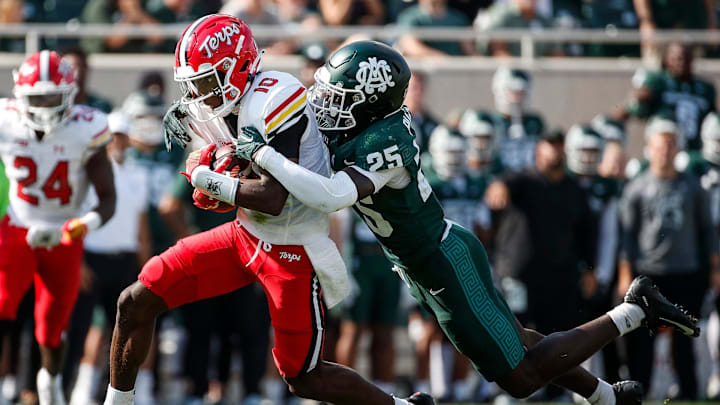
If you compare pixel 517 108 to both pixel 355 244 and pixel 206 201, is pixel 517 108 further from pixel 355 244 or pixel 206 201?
pixel 206 201

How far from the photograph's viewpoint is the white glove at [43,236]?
5938 mm

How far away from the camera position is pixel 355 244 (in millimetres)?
7680

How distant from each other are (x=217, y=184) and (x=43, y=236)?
176 cm

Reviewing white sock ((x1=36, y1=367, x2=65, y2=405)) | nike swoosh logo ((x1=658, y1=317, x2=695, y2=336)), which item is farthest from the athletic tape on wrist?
nike swoosh logo ((x1=658, y1=317, x2=695, y2=336))

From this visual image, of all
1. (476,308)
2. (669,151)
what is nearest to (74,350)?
(476,308)

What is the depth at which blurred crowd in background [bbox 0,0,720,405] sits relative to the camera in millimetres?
7516

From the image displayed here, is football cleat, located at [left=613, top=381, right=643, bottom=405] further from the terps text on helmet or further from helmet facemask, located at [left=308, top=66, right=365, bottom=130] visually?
the terps text on helmet

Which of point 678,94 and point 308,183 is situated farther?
point 678,94

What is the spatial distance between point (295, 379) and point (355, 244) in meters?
2.84

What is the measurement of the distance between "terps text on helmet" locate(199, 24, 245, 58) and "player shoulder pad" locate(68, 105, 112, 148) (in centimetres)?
172

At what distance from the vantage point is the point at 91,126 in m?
6.16

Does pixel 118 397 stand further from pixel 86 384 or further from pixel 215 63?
pixel 86 384

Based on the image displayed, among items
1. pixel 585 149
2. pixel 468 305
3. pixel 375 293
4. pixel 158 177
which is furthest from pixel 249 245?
pixel 585 149

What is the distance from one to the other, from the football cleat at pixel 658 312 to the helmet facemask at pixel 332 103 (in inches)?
62.8
